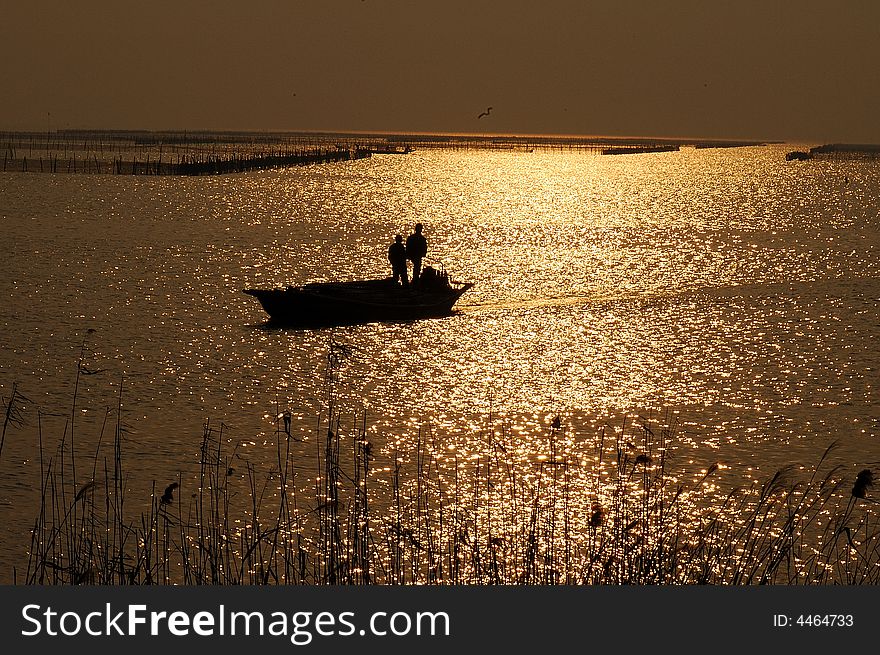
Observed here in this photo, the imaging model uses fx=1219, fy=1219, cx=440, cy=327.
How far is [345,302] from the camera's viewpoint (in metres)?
33.9

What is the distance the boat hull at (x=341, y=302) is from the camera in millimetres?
34000

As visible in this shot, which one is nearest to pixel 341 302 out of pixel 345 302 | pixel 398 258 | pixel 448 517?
pixel 345 302

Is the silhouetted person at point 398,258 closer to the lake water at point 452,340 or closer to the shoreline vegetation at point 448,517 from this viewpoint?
the lake water at point 452,340

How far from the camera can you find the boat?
112ft

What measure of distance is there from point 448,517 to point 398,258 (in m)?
19.7

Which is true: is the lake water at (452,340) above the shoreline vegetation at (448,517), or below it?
above

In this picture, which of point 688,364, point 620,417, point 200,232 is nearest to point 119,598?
point 620,417

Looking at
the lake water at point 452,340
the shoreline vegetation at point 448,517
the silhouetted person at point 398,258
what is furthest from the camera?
the silhouetted person at point 398,258

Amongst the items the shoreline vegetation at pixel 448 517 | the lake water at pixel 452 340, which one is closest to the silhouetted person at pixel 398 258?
the lake water at pixel 452 340

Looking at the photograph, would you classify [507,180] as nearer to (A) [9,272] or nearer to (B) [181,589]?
(A) [9,272]

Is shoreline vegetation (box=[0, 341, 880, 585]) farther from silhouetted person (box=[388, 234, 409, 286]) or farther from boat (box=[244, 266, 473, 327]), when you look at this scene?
silhouetted person (box=[388, 234, 409, 286])

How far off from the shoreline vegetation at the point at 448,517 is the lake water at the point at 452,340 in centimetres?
83

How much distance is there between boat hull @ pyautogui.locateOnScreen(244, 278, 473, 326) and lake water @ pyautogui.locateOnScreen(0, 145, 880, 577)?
1.71 ft

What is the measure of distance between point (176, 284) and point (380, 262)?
1564 centimetres
